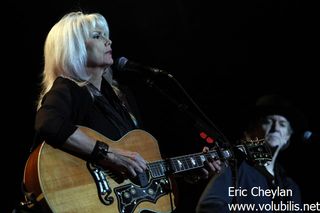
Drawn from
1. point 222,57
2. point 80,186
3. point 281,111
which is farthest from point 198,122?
point 222,57

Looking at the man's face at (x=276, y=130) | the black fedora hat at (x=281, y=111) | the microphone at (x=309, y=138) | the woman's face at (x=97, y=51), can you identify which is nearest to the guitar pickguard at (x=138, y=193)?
the woman's face at (x=97, y=51)

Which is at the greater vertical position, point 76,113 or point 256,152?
point 76,113

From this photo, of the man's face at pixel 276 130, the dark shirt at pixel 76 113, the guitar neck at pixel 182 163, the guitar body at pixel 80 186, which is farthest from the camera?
the man's face at pixel 276 130

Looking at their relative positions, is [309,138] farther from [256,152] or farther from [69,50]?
[69,50]

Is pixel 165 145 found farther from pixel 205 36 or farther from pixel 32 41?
pixel 32 41

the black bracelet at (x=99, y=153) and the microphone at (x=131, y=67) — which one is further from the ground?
the microphone at (x=131, y=67)

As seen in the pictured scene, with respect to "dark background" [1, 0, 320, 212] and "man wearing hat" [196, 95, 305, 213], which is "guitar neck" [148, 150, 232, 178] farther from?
"dark background" [1, 0, 320, 212]

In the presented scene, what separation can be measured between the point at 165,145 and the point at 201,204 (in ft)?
3.18

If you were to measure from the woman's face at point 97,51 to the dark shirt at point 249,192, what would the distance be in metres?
1.35

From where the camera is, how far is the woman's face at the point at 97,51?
9.09ft

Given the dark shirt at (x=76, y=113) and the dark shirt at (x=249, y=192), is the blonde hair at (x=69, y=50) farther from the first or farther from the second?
the dark shirt at (x=249, y=192)

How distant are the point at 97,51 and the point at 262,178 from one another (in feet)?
6.21

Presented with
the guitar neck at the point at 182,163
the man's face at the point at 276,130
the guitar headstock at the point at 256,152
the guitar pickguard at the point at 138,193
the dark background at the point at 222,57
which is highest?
the dark background at the point at 222,57

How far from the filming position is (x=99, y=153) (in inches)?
89.7
